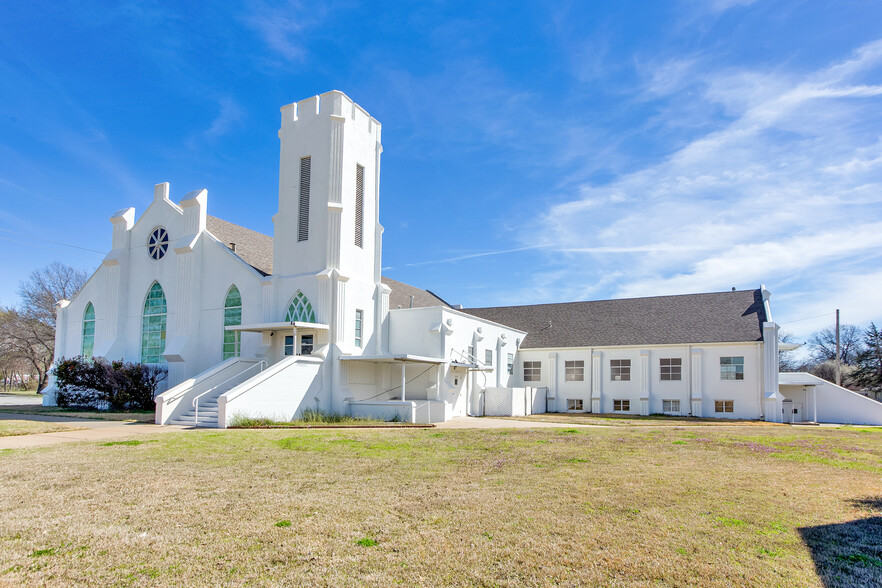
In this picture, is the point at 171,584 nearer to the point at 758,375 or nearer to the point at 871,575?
the point at 871,575

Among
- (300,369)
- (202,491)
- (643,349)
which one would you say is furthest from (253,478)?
(643,349)

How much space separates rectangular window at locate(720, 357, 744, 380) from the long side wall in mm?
167

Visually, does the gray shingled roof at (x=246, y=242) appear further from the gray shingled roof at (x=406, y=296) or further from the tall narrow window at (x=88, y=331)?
the tall narrow window at (x=88, y=331)

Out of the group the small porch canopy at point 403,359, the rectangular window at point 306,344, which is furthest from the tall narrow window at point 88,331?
the small porch canopy at point 403,359

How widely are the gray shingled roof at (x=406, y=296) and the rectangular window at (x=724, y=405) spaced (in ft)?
52.8

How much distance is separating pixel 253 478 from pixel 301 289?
16.8 metres

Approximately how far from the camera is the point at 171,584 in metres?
4.61

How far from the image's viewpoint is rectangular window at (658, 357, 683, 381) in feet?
100

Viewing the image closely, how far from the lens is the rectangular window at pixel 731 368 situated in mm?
29281

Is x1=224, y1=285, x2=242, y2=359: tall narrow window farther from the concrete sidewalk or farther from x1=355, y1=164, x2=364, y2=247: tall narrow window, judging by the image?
the concrete sidewalk

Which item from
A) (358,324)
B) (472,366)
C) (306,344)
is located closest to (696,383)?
(472,366)

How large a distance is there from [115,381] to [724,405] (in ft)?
91.1

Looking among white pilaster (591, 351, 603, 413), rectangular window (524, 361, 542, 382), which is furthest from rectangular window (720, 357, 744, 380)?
rectangular window (524, 361, 542, 382)

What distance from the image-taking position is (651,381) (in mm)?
30906
